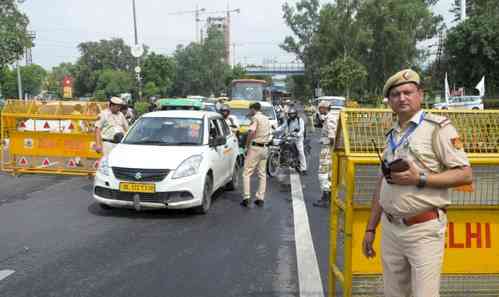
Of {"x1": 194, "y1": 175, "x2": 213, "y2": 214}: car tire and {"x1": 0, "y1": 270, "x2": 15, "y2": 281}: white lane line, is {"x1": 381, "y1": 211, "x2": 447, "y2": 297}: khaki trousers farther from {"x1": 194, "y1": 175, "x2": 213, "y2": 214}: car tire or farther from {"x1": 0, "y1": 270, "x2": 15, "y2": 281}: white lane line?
{"x1": 194, "y1": 175, "x2": 213, "y2": 214}: car tire

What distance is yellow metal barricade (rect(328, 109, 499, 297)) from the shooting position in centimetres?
392

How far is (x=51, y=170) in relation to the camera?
41.3ft

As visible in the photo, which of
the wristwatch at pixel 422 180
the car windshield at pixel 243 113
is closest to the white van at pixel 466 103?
the car windshield at pixel 243 113

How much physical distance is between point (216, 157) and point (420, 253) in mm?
6402

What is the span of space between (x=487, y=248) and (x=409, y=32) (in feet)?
201

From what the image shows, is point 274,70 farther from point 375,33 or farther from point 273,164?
point 273,164

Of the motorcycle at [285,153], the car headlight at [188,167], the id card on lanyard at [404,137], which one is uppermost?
the id card on lanyard at [404,137]

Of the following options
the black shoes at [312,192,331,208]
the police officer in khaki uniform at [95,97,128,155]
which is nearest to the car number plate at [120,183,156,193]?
the police officer in khaki uniform at [95,97,128,155]

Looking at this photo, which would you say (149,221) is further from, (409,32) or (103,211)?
(409,32)

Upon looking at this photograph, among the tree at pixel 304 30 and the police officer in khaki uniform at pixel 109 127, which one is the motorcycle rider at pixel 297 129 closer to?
the police officer in khaki uniform at pixel 109 127

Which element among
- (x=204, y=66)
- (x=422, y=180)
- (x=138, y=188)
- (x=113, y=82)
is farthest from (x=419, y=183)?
(x=113, y=82)

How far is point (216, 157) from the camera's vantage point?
9250 mm

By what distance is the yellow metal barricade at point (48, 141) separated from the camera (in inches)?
492

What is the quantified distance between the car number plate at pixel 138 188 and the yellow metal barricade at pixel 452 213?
4.23 m
